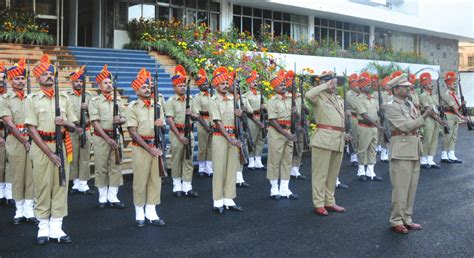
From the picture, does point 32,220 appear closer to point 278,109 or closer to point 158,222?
point 158,222

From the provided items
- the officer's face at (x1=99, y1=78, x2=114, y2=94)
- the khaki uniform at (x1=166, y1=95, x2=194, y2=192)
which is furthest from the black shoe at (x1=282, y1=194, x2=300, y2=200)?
the officer's face at (x1=99, y1=78, x2=114, y2=94)

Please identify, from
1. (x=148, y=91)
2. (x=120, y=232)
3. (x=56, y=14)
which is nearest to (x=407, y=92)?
(x=148, y=91)

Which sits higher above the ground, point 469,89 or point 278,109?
point 469,89

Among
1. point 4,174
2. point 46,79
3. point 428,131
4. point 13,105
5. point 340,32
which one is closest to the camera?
point 46,79

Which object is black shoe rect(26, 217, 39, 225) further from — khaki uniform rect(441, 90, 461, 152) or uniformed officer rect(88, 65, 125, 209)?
khaki uniform rect(441, 90, 461, 152)

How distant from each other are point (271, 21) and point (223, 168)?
17.5 m

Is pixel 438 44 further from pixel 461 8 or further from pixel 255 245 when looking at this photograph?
pixel 255 245

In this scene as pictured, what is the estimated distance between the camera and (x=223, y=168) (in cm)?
724

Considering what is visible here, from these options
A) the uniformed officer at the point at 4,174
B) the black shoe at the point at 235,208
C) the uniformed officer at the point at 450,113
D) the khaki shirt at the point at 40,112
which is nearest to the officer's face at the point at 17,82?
the uniformed officer at the point at 4,174

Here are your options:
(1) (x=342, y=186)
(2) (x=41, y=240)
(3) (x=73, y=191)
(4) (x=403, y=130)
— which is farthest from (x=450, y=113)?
(2) (x=41, y=240)

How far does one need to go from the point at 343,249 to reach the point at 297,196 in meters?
2.82

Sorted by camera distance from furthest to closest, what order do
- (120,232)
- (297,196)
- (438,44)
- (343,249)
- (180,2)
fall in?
(438,44)
(180,2)
(297,196)
(120,232)
(343,249)

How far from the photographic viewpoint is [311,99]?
7.04m

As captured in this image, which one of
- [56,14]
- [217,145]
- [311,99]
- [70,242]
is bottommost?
[70,242]
